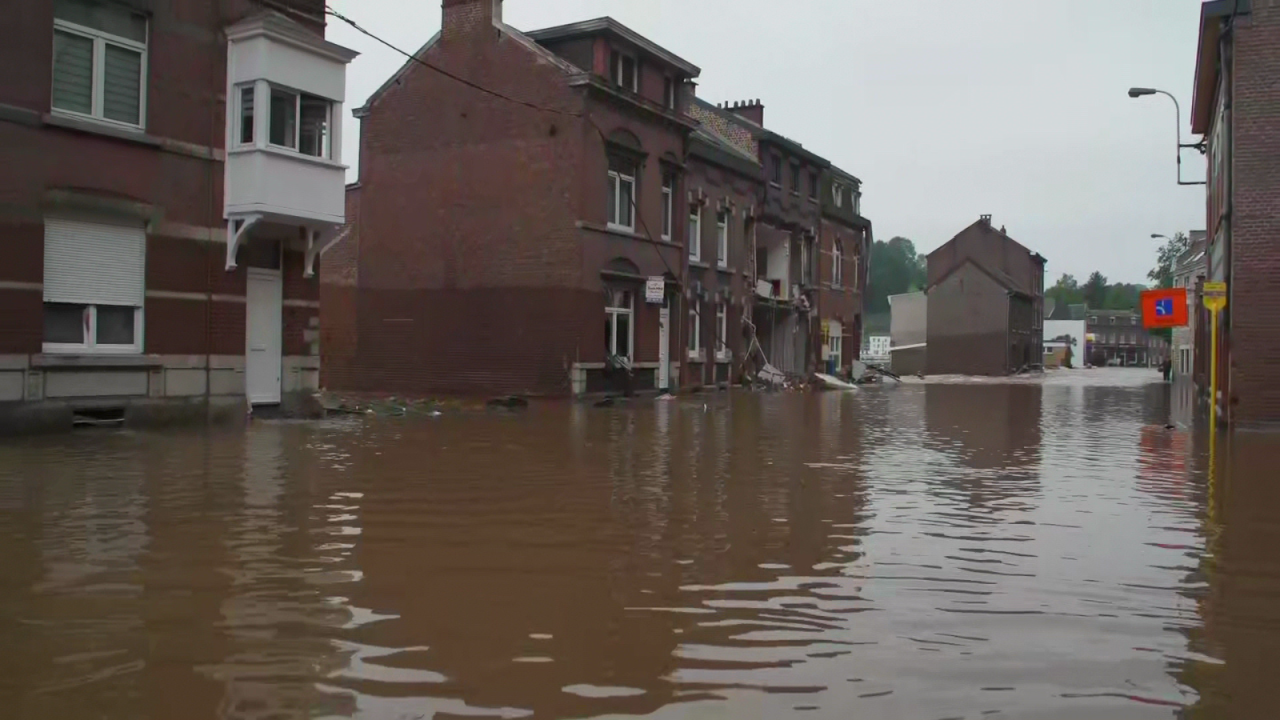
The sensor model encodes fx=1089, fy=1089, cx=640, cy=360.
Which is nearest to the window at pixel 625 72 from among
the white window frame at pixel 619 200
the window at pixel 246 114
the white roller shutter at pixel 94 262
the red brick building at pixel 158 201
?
the white window frame at pixel 619 200

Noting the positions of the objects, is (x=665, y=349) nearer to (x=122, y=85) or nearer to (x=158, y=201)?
(x=158, y=201)

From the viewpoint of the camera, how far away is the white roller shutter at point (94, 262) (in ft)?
50.1

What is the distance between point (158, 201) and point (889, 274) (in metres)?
151

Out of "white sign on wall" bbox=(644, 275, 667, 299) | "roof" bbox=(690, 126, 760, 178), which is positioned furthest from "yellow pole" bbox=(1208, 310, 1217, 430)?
"roof" bbox=(690, 126, 760, 178)

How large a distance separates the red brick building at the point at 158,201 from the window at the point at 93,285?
23mm

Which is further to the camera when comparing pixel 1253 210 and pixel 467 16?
pixel 467 16

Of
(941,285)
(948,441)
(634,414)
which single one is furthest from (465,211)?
(941,285)

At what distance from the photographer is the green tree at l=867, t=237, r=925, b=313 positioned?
159000 millimetres

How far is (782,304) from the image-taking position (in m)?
42.7

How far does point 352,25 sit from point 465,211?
9.75 metres

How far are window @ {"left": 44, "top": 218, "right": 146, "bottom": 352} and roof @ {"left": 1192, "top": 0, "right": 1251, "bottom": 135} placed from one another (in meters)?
18.2

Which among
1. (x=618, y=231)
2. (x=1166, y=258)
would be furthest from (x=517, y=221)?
(x=1166, y=258)

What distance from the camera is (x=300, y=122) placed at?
734 inches

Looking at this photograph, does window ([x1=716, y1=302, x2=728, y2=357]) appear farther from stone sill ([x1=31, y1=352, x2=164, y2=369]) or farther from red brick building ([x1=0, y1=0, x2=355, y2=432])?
stone sill ([x1=31, y1=352, x2=164, y2=369])
